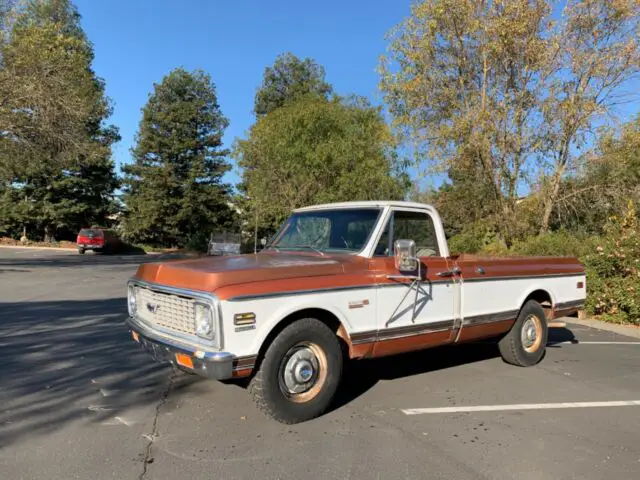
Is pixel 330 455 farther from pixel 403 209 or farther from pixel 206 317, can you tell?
pixel 403 209

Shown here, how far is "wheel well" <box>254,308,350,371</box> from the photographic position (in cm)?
429

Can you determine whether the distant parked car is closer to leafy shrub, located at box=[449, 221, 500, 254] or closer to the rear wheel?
leafy shrub, located at box=[449, 221, 500, 254]

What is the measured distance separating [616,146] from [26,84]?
725 inches

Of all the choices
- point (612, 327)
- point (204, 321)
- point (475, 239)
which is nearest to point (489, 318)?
point (204, 321)

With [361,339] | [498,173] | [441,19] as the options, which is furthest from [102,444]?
[441,19]

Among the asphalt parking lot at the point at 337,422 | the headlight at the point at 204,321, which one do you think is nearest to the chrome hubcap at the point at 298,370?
the asphalt parking lot at the point at 337,422

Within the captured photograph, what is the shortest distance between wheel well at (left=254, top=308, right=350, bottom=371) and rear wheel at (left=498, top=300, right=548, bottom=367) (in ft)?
8.56

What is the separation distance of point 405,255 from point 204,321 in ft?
6.03

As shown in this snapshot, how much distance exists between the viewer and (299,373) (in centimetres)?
442

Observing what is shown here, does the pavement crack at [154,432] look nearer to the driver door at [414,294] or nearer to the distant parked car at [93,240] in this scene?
the driver door at [414,294]

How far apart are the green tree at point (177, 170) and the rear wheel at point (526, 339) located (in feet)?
114

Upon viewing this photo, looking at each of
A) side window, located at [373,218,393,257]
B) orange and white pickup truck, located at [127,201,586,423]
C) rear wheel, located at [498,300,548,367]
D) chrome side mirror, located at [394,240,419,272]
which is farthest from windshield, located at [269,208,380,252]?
rear wheel, located at [498,300,548,367]

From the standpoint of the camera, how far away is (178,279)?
4438mm

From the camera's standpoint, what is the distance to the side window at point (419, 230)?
547 centimetres
